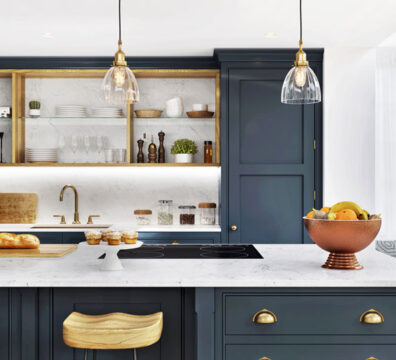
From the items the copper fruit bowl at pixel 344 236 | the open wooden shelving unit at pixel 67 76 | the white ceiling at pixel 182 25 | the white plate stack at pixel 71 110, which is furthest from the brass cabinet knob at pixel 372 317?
the white plate stack at pixel 71 110

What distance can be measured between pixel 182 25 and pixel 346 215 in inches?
83.5

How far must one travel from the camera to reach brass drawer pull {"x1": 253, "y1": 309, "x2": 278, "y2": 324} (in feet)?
6.76

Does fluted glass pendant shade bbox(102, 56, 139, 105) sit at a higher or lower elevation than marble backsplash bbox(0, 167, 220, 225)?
higher

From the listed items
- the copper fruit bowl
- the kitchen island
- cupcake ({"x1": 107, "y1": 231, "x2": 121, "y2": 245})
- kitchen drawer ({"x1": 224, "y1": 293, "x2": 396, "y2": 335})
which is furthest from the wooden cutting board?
the copper fruit bowl

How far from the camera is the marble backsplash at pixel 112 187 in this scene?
4.86m

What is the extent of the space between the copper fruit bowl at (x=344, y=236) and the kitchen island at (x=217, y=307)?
7cm

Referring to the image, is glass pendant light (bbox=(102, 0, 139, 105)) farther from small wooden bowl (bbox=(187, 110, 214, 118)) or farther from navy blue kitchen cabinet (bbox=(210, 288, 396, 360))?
small wooden bowl (bbox=(187, 110, 214, 118))

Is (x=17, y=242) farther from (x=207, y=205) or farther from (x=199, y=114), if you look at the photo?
(x=199, y=114)

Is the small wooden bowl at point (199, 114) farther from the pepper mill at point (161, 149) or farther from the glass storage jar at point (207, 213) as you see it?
the glass storage jar at point (207, 213)

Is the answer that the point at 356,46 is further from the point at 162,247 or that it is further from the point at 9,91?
the point at 9,91

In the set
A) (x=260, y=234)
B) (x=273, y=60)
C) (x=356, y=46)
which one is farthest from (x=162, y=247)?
(x=356, y=46)

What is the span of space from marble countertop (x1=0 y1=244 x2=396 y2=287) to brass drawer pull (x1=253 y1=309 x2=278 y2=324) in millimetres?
133

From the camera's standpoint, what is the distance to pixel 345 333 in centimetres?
208

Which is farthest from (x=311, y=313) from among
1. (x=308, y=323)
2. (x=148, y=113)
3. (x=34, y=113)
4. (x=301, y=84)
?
(x=34, y=113)
